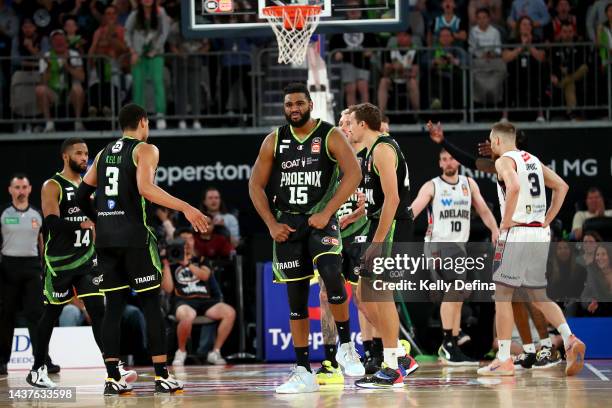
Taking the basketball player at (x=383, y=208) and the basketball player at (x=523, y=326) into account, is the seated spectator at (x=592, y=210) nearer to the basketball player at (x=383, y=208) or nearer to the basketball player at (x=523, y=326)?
the basketball player at (x=523, y=326)

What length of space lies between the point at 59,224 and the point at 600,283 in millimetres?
6656

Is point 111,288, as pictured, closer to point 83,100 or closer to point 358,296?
point 358,296

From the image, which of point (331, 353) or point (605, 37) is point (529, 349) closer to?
point (331, 353)

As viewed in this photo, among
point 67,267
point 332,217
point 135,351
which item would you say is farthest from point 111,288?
point 135,351

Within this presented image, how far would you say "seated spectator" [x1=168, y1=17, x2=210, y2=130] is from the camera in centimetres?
1730

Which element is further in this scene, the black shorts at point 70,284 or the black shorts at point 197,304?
the black shorts at point 197,304

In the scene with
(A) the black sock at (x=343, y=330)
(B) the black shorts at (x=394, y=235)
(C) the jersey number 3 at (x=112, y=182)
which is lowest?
(A) the black sock at (x=343, y=330)

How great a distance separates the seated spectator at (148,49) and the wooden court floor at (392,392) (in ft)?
21.3

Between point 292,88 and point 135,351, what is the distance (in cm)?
597

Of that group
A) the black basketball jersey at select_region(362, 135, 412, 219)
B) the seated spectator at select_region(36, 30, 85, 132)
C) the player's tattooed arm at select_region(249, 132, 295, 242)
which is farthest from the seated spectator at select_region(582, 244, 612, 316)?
the seated spectator at select_region(36, 30, 85, 132)

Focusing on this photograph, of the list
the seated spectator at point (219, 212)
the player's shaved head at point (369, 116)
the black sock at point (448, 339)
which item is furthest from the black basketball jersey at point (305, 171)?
the seated spectator at point (219, 212)

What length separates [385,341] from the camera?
30.2ft

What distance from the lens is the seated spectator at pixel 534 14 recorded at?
1773 cm

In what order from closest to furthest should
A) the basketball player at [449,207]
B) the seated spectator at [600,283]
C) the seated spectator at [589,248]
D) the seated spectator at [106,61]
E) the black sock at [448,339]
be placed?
the black sock at [448,339]
the basketball player at [449,207]
the seated spectator at [600,283]
the seated spectator at [589,248]
the seated spectator at [106,61]
